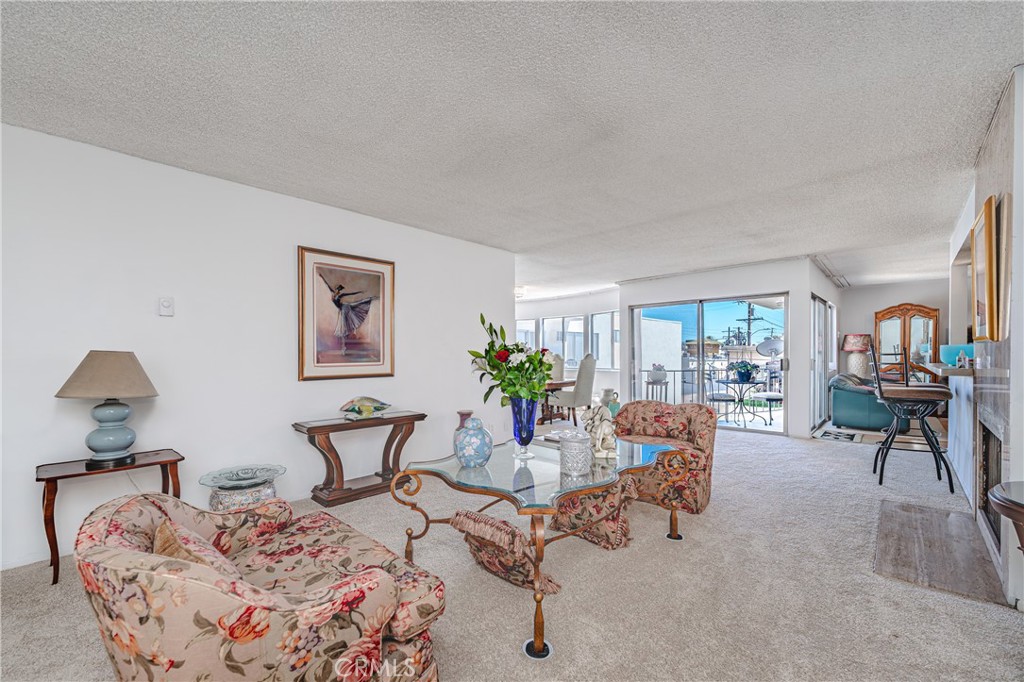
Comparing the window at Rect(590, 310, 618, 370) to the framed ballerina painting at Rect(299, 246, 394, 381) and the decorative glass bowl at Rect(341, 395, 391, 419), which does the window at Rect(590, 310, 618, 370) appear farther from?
the decorative glass bowl at Rect(341, 395, 391, 419)

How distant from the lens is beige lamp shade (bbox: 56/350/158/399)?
96.9 inches

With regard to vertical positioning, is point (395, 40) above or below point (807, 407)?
above

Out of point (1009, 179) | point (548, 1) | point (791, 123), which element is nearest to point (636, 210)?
point (791, 123)

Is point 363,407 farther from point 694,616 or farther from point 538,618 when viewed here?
point 694,616

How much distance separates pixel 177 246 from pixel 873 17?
3.95 meters

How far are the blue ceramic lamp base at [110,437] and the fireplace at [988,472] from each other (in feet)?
16.2

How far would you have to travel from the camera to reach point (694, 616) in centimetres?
205

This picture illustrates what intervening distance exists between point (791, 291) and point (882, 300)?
409cm

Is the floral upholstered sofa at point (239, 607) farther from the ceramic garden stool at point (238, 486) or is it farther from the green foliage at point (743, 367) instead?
the green foliage at point (743, 367)

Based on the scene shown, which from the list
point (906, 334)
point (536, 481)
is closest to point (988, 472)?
point (536, 481)

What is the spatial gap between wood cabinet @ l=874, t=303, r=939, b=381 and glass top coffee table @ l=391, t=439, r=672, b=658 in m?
8.02

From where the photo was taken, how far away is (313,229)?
152 inches

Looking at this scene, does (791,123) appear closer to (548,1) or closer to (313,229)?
(548,1)

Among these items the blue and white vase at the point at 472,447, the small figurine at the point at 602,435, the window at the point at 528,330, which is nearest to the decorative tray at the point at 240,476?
the blue and white vase at the point at 472,447
